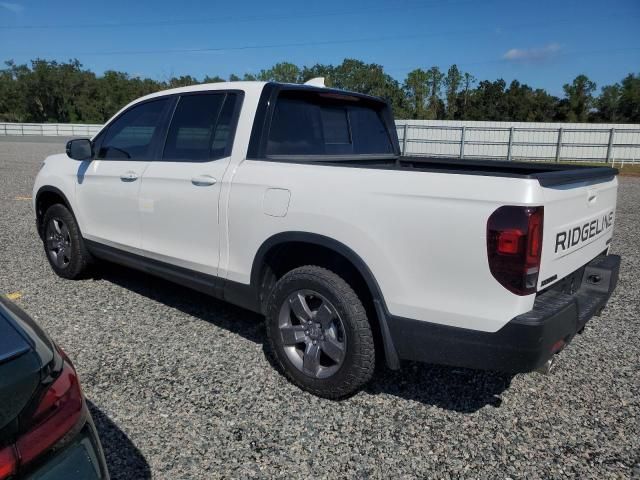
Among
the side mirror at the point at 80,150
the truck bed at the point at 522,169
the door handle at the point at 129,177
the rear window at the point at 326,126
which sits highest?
the rear window at the point at 326,126

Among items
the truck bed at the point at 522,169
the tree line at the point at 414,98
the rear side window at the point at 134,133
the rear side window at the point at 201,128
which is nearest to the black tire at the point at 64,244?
the rear side window at the point at 134,133

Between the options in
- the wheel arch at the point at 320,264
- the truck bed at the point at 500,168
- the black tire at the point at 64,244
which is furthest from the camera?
A: the black tire at the point at 64,244

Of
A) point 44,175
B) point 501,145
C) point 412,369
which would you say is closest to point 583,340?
point 412,369

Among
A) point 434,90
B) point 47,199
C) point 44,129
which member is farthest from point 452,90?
point 47,199

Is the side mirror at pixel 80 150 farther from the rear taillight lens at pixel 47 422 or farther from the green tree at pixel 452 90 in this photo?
the green tree at pixel 452 90

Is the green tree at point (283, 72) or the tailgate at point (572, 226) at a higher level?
the green tree at point (283, 72)

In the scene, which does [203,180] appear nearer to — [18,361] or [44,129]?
[18,361]

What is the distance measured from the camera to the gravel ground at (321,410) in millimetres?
2467

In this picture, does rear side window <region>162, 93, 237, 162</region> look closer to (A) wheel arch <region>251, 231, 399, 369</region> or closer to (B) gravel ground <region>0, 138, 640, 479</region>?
(A) wheel arch <region>251, 231, 399, 369</region>

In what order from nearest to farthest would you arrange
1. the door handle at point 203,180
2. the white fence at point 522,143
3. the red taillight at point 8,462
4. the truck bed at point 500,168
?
the red taillight at point 8,462
the truck bed at point 500,168
the door handle at point 203,180
the white fence at point 522,143

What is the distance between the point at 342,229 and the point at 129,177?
218 centimetres

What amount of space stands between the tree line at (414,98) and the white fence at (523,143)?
166ft

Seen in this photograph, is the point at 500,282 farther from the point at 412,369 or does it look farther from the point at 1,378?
the point at 1,378

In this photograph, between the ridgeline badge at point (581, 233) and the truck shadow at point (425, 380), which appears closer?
the ridgeline badge at point (581, 233)
